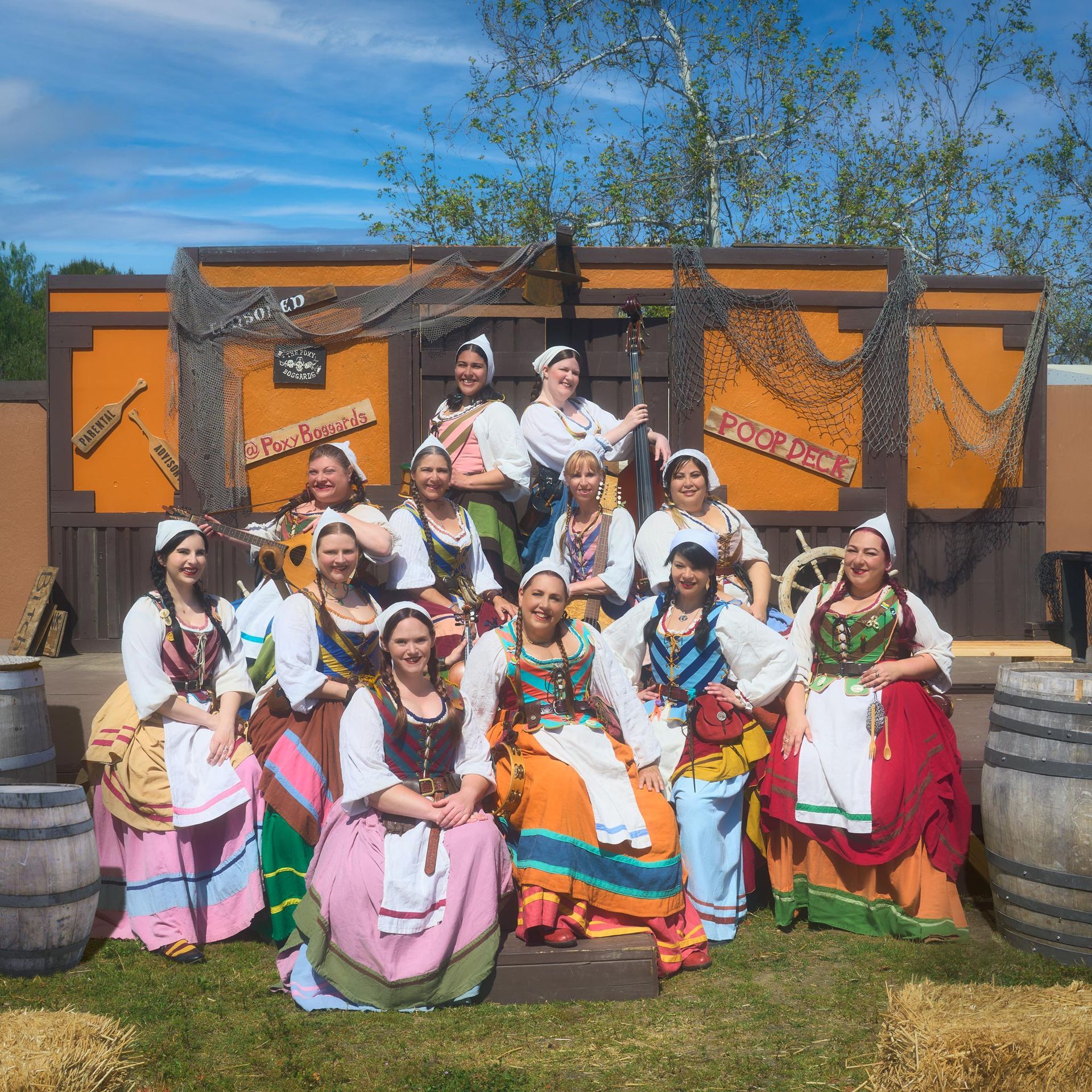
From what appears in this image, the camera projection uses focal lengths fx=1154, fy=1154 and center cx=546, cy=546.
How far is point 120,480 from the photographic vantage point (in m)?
7.00

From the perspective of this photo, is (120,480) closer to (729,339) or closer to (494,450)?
(494,450)

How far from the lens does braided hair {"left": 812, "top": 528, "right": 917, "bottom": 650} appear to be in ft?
14.4

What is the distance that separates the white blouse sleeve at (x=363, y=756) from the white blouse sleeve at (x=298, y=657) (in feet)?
1.65

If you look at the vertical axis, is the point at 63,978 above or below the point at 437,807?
below

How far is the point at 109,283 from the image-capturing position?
22.9 feet

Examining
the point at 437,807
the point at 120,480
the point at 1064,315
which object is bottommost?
the point at 437,807

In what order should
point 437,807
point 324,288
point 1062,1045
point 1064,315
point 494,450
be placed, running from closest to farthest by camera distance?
point 1062,1045
point 437,807
point 494,450
point 324,288
point 1064,315

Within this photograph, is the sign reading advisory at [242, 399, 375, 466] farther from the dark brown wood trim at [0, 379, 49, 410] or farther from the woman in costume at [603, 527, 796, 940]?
the dark brown wood trim at [0, 379, 49, 410]

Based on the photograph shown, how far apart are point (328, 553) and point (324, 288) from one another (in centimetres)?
276

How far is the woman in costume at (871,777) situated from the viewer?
4164 millimetres

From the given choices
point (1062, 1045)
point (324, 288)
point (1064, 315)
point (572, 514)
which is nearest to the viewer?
point (1062, 1045)

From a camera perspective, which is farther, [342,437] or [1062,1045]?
[342,437]

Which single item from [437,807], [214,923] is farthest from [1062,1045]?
[214,923]

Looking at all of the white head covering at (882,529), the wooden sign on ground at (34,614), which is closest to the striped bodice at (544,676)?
the white head covering at (882,529)
